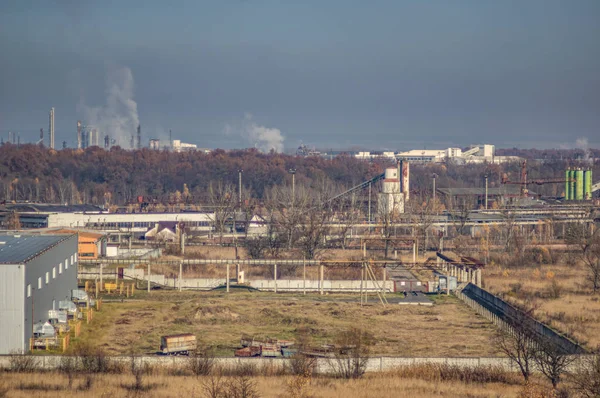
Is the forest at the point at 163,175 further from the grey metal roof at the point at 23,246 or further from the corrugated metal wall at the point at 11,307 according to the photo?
the corrugated metal wall at the point at 11,307

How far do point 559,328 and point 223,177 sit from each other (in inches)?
2327

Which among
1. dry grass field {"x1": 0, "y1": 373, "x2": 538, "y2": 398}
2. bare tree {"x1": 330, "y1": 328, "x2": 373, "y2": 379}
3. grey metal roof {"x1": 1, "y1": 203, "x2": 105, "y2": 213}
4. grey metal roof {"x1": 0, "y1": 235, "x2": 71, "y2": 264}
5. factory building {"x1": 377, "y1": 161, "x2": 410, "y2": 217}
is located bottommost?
dry grass field {"x1": 0, "y1": 373, "x2": 538, "y2": 398}

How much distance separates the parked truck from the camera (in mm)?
19219

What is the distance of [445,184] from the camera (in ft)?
270

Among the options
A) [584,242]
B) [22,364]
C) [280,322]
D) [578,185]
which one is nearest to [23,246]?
[22,364]

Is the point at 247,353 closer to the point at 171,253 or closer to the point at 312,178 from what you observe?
the point at 171,253

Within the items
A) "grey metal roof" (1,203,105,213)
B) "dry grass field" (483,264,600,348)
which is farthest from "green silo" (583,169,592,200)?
"grey metal roof" (1,203,105,213)

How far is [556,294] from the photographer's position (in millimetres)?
27703

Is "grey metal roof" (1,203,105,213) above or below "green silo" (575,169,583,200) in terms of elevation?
below

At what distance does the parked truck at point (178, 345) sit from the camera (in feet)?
63.1

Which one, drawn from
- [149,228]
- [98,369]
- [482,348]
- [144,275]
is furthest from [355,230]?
[98,369]

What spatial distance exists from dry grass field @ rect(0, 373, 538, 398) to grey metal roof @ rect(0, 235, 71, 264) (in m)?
3.95

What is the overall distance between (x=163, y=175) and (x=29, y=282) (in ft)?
198

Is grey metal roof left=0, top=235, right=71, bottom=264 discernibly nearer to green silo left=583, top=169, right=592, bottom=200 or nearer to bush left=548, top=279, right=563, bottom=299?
bush left=548, top=279, right=563, bottom=299
